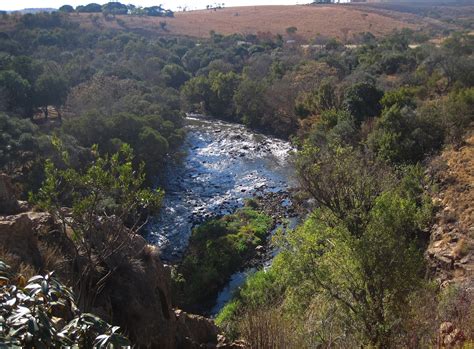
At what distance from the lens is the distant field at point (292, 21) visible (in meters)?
98.8

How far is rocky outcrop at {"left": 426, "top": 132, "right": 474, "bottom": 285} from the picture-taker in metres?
16.0

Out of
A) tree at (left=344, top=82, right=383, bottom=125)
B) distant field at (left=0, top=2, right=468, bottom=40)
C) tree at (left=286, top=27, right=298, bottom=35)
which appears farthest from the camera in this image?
distant field at (left=0, top=2, right=468, bottom=40)

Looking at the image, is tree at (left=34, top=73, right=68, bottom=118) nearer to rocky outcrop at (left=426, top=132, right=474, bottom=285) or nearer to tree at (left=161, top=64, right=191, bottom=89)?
tree at (left=161, top=64, right=191, bottom=89)

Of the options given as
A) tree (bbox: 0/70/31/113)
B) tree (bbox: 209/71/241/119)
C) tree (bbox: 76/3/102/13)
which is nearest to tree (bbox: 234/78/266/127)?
tree (bbox: 209/71/241/119)

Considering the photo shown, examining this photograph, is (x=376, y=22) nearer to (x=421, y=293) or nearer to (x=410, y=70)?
(x=410, y=70)

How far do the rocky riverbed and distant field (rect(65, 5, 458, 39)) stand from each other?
192 ft

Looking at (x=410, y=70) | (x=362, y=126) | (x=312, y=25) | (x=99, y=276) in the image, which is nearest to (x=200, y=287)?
(x=99, y=276)

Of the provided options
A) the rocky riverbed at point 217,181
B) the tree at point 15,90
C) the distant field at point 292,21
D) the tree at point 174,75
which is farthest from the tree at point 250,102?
the distant field at point 292,21

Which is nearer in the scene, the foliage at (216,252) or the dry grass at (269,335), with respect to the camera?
the dry grass at (269,335)

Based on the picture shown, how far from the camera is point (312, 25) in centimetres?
10288

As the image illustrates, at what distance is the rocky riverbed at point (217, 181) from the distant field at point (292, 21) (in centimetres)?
5856

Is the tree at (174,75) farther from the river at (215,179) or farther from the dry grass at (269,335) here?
the dry grass at (269,335)

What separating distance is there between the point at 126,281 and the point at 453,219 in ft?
45.4

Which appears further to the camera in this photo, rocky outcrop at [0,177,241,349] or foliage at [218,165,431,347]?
foliage at [218,165,431,347]
